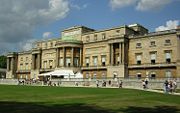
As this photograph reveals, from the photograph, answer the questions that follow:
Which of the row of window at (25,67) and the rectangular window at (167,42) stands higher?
the rectangular window at (167,42)

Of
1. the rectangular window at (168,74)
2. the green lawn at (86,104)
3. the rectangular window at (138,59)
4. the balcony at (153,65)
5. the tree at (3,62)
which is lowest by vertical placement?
the green lawn at (86,104)

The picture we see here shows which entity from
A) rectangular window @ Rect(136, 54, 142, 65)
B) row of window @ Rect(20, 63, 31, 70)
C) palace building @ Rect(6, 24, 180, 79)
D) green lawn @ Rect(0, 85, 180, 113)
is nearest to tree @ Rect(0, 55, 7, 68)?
row of window @ Rect(20, 63, 31, 70)

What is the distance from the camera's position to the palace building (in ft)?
247

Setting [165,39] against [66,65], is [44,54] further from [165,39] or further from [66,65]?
[165,39]

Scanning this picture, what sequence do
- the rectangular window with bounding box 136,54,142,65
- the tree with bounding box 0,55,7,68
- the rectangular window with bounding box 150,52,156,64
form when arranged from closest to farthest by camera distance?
the rectangular window with bounding box 150,52,156,64
the rectangular window with bounding box 136,54,142,65
the tree with bounding box 0,55,7,68

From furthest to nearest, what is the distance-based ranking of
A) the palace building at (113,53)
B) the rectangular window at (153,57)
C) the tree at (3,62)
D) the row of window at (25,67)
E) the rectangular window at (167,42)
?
the tree at (3,62)
the row of window at (25,67)
the rectangular window at (153,57)
the palace building at (113,53)
the rectangular window at (167,42)

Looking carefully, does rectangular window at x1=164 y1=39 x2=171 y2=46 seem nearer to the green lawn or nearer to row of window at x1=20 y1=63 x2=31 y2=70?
the green lawn

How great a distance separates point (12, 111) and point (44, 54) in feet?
291

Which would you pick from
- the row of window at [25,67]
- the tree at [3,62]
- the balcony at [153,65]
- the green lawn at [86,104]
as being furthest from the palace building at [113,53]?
the tree at [3,62]

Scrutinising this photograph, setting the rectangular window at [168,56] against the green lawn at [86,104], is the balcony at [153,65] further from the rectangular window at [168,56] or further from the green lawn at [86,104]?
the green lawn at [86,104]

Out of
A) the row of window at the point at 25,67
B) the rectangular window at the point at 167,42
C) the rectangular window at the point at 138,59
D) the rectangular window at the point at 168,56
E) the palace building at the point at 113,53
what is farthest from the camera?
the row of window at the point at 25,67

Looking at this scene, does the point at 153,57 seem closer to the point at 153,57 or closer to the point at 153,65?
the point at 153,57

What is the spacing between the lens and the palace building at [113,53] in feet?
247

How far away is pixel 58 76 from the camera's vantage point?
287 ft
